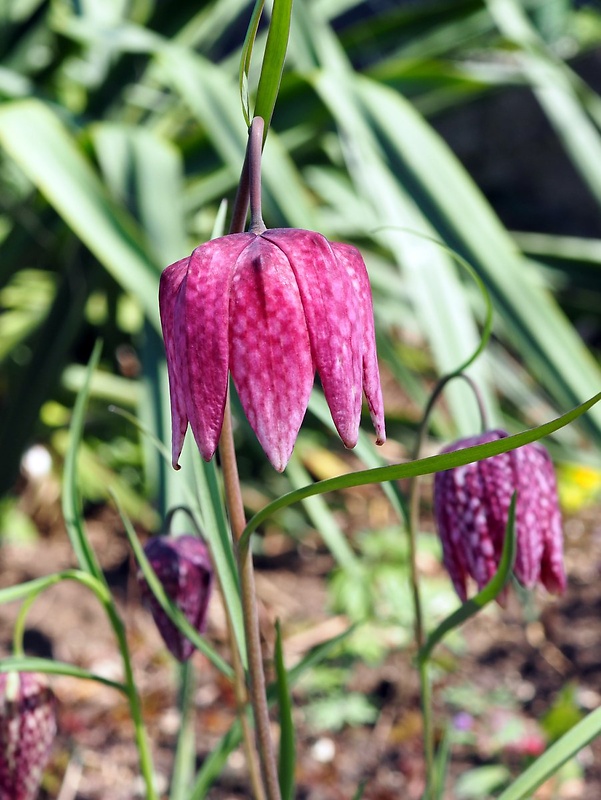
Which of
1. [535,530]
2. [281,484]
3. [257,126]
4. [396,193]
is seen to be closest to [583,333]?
[281,484]

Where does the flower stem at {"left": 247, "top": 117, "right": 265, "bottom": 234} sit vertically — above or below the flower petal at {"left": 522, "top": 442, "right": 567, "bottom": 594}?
above

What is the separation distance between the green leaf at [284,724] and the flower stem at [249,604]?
0.02 m

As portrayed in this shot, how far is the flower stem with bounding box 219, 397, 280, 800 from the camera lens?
1.89 feet

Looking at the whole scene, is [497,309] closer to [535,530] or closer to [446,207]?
[446,207]

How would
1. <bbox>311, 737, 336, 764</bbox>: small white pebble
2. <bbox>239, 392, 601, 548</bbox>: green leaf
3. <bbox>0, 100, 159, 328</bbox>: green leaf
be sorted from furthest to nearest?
<bbox>311, 737, 336, 764</bbox>: small white pebble
<bbox>0, 100, 159, 328</bbox>: green leaf
<bbox>239, 392, 601, 548</bbox>: green leaf

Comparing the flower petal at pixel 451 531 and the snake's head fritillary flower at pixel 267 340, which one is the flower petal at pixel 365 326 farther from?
the flower petal at pixel 451 531

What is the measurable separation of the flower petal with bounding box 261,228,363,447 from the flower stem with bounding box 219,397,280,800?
88 mm

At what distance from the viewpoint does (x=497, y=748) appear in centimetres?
133

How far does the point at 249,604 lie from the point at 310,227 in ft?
2.59

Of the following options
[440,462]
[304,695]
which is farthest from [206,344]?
[304,695]

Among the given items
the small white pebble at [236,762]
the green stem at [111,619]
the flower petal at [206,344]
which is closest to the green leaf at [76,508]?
the green stem at [111,619]

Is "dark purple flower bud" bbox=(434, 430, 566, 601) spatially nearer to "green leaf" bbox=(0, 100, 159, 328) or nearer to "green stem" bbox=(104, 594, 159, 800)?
"green stem" bbox=(104, 594, 159, 800)

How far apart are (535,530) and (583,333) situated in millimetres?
2229

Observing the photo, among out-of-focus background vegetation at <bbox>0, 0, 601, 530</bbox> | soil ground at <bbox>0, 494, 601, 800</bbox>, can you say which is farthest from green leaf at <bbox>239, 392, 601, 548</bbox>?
soil ground at <bbox>0, 494, 601, 800</bbox>
